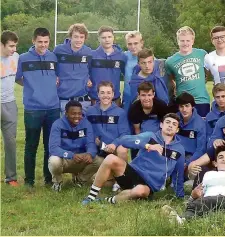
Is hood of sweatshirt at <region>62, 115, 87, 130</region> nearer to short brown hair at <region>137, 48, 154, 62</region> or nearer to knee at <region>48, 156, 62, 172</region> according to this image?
knee at <region>48, 156, 62, 172</region>

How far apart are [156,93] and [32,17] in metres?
28.5

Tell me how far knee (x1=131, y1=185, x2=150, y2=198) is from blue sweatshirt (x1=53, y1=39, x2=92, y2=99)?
193 centimetres

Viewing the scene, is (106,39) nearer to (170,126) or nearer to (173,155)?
(170,126)

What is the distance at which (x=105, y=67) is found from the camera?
7.93 metres

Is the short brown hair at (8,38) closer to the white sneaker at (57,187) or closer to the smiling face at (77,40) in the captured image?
the smiling face at (77,40)

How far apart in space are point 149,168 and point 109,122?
46.4 inches

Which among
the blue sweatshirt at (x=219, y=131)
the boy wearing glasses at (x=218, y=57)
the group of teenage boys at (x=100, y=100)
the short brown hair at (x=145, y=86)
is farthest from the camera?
the boy wearing glasses at (x=218, y=57)

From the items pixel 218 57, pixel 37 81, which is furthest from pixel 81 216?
pixel 218 57

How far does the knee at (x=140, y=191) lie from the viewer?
636cm

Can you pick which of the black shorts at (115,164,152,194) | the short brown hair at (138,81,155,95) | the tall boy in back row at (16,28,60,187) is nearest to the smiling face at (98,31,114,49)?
the tall boy in back row at (16,28,60,187)

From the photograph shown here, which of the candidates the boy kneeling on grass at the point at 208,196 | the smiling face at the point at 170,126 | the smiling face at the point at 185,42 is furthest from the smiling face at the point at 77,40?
the boy kneeling on grass at the point at 208,196

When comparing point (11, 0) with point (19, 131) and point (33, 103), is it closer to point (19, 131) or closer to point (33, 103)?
point (19, 131)

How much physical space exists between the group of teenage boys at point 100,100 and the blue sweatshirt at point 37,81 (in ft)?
0.04

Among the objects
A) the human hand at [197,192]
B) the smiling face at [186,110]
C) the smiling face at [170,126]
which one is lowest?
the human hand at [197,192]
